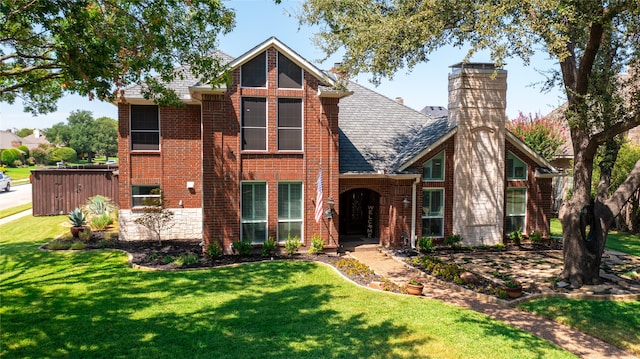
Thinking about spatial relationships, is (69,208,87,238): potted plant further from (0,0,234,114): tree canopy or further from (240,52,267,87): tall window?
(240,52,267,87): tall window

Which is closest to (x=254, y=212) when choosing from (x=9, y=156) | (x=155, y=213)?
(x=155, y=213)

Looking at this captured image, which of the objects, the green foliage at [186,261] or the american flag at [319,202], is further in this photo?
the american flag at [319,202]

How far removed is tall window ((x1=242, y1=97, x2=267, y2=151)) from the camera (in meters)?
14.9

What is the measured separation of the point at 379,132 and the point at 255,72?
686cm

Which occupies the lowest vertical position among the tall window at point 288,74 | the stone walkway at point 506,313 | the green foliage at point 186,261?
the stone walkway at point 506,313

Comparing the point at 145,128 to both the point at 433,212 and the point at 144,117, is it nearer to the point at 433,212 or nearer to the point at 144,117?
the point at 144,117

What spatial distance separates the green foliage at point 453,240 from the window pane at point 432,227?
356 millimetres

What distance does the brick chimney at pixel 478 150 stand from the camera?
55.0 feet

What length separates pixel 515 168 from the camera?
1753cm

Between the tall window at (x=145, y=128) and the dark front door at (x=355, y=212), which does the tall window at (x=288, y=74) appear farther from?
the dark front door at (x=355, y=212)

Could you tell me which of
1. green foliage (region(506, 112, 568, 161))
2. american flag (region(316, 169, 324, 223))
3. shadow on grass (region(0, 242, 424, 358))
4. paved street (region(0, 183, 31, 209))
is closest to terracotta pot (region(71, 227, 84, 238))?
shadow on grass (region(0, 242, 424, 358))

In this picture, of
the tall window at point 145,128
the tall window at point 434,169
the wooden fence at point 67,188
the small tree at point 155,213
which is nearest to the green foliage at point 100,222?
the small tree at point 155,213

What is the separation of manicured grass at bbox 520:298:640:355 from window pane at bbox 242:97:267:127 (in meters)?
10.1

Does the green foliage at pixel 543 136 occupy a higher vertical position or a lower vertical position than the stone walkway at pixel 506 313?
higher
